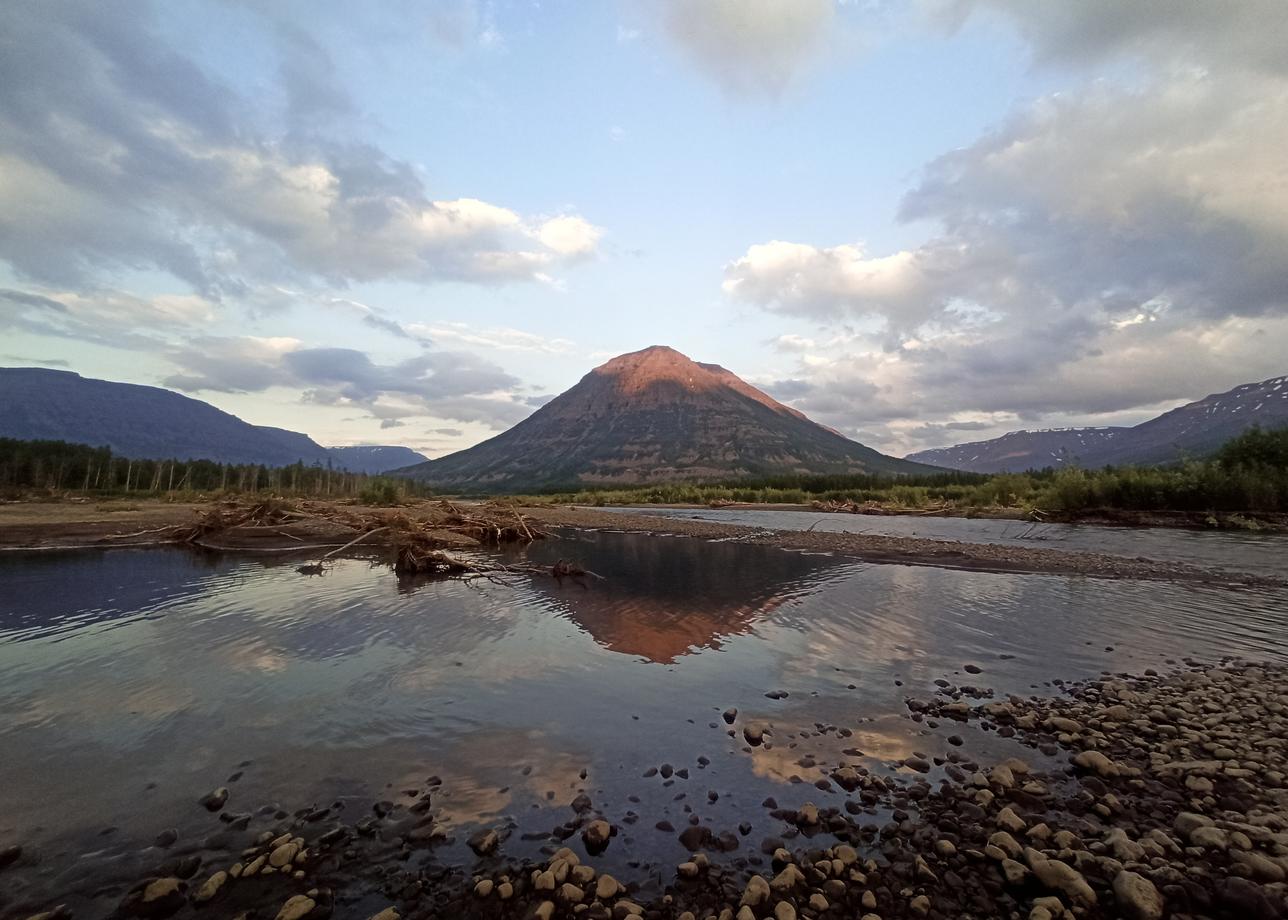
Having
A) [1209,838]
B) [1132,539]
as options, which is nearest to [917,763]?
[1209,838]

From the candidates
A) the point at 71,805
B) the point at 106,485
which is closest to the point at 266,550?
the point at 71,805

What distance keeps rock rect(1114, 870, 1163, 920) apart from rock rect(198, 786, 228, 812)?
9056 millimetres

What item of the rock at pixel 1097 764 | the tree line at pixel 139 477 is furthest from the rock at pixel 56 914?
the tree line at pixel 139 477

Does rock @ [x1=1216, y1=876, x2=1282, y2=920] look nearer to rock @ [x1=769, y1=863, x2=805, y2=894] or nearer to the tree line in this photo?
rock @ [x1=769, y1=863, x2=805, y2=894]

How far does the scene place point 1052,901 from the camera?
4633mm

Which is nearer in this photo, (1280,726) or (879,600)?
(1280,726)

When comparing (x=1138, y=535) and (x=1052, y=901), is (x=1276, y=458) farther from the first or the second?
(x=1052, y=901)

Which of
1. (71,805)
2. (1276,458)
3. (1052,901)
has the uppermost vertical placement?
(1276,458)

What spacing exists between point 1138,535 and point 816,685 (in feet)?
127

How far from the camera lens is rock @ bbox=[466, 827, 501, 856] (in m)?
5.53

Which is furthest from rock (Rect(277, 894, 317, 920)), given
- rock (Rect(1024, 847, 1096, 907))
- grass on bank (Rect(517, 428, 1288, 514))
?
grass on bank (Rect(517, 428, 1288, 514))

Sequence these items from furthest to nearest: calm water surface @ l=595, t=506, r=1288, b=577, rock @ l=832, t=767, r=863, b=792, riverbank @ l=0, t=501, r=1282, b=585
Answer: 1. calm water surface @ l=595, t=506, r=1288, b=577
2. riverbank @ l=0, t=501, r=1282, b=585
3. rock @ l=832, t=767, r=863, b=792

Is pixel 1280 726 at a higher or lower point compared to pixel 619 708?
higher

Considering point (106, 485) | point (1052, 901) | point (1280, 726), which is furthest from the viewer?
point (106, 485)
